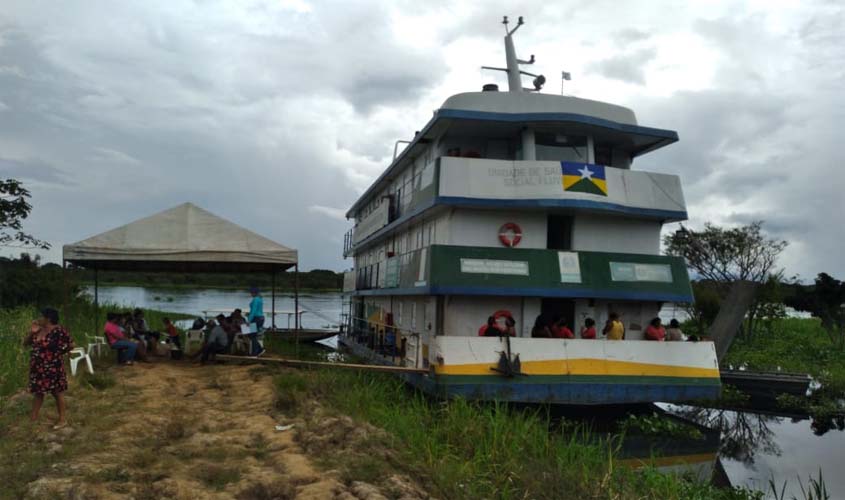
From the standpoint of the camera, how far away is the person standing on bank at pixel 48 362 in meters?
7.47

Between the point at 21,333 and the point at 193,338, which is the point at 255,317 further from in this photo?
the point at 21,333

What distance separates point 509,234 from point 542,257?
3.31 ft

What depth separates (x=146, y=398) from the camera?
9070mm

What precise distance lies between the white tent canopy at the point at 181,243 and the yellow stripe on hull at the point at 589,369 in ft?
14.6

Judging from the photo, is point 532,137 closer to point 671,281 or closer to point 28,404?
point 671,281

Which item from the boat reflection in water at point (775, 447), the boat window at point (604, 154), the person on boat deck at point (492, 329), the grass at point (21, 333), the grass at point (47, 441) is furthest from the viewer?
the boat window at point (604, 154)

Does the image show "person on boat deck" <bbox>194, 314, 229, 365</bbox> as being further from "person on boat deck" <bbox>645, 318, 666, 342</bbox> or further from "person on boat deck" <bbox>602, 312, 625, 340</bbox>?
"person on boat deck" <bbox>645, 318, 666, 342</bbox>

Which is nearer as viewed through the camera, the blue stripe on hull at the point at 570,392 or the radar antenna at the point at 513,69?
the blue stripe on hull at the point at 570,392

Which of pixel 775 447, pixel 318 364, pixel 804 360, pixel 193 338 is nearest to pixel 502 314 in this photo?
pixel 318 364

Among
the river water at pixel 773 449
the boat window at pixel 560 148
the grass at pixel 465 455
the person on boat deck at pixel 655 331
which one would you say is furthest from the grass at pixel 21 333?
the river water at pixel 773 449

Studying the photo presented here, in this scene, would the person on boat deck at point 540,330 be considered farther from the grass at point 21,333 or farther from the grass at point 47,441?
the grass at point 21,333

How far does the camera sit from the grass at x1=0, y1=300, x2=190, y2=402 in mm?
9719

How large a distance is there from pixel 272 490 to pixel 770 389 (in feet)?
58.7

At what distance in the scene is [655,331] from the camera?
1244 centimetres
